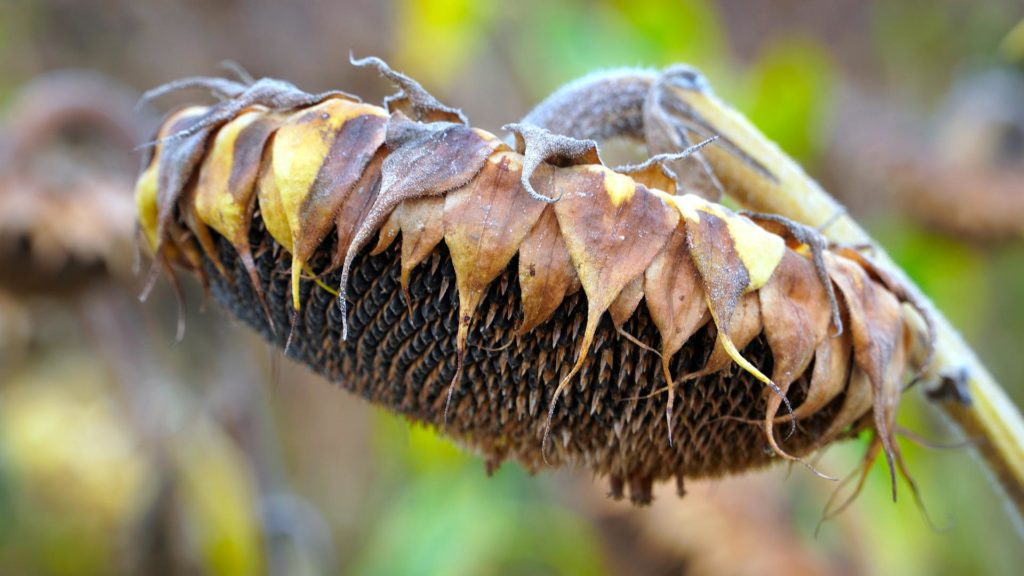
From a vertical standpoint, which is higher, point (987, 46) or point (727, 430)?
point (987, 46)

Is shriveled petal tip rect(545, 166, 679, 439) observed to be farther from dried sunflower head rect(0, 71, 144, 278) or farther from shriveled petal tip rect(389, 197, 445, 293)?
dried sunflower head rect(0, 71, 144, 278)

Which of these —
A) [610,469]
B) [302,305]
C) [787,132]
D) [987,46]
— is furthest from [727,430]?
[987,46]

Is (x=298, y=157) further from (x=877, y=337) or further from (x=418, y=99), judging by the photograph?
(x=877, y=337)

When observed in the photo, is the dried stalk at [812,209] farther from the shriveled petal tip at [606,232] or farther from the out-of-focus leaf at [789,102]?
the out-of-focus leaf at [789,102]

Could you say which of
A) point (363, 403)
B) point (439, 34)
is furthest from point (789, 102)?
point (363, 403)

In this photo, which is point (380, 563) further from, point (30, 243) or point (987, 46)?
point (987, 46)

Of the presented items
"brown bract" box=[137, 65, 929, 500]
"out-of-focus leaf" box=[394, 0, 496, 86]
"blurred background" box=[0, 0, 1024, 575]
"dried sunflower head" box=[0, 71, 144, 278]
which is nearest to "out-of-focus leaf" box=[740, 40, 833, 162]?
"blurred background" box=[0, 0, 1024, 575]

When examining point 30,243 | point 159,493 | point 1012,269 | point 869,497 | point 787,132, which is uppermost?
point 1012,269
